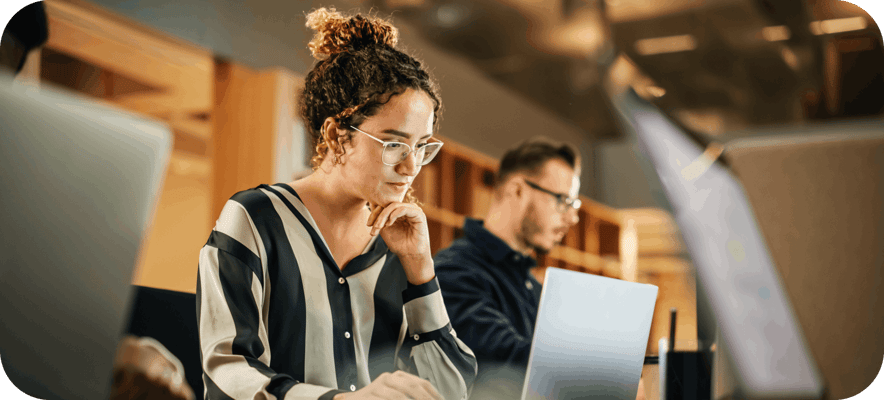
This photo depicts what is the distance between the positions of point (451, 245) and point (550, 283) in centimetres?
28

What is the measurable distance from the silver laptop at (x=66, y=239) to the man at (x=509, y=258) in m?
0.65

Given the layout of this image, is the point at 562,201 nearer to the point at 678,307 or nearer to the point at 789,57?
the point at 678,307

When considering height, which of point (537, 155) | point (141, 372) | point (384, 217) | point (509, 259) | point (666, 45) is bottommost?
point (141, 372)

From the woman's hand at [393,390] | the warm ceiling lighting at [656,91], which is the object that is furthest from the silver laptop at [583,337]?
the warm ceiling lighting at [656,91]

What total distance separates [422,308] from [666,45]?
755mm

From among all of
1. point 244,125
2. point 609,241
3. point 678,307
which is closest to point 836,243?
point 678,307

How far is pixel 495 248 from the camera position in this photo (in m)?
1.42

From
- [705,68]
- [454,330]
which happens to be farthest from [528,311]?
[705,68]

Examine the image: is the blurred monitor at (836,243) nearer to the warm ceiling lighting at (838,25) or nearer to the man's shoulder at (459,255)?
the warm ceiling lighting at (838,25)

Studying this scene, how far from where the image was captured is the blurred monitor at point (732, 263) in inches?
52.6

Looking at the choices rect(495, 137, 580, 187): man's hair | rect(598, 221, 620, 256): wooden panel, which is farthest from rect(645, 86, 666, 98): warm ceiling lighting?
rect(598, 221, 620, 256): wooden panel

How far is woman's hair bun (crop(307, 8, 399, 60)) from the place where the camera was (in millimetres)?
1253

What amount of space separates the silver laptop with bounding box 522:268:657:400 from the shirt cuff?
182 millimetres

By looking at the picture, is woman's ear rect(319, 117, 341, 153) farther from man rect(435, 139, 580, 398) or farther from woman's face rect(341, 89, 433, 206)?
man rect(435, 139, 580, 398)
